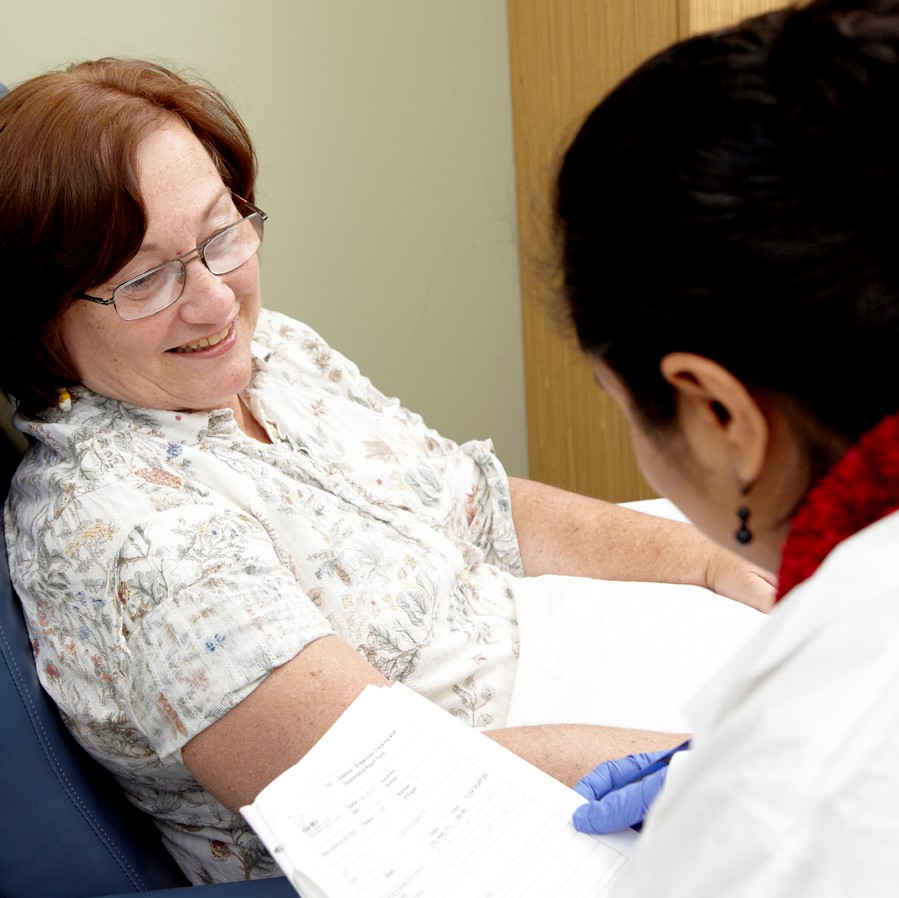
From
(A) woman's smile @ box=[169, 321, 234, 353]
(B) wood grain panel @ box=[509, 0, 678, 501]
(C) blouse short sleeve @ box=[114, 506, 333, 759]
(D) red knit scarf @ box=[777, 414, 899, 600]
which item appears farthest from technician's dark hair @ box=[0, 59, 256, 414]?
(B) wood grain panel @ box=[509, 0, 678, 501]

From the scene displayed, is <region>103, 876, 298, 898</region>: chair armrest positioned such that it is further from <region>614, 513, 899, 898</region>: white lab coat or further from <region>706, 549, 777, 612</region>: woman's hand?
<region>706, 549, 777, 612</region>: woman's hand

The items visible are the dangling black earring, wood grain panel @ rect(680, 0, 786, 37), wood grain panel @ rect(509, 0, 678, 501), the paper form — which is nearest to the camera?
the dangling black earring

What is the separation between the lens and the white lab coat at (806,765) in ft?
1.50

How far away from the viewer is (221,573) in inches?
42.5

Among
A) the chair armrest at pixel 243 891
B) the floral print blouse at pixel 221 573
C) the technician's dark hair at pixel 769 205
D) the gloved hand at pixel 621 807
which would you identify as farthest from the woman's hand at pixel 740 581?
the technician's dark hair at pixel 769 205

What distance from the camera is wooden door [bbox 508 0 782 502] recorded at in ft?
6.84

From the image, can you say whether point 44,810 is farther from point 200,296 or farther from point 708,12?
point 708,12

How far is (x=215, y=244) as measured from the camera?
4.19ft

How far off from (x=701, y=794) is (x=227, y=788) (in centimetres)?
67

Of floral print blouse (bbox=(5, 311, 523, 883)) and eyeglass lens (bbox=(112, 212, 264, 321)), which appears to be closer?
floral print blouse (bbox=(5, 311, 523, 883))

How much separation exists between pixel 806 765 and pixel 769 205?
30 cm

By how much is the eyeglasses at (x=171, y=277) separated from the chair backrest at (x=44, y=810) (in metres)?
0.36

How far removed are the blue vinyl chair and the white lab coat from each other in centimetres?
78

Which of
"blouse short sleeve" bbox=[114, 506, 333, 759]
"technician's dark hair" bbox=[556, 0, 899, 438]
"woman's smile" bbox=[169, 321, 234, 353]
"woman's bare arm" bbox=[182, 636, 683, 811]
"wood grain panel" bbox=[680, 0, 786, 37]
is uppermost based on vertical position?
"wood grain panel" bbox=[680, 0, 786, 37]
